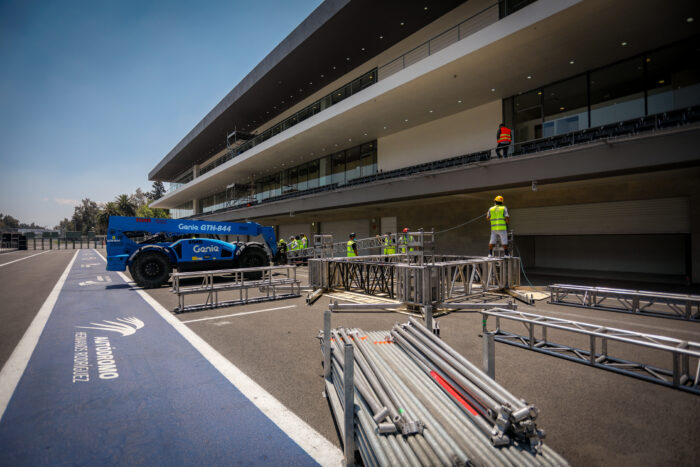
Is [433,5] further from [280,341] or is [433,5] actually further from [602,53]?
[280,341]

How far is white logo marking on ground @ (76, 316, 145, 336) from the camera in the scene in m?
6.43

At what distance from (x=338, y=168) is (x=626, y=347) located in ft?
78.3

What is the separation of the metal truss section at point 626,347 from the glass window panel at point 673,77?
36.3ft

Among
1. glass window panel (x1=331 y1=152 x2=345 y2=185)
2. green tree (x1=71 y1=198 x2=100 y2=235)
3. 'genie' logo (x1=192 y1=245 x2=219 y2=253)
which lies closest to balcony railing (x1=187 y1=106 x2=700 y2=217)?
glass window panel (x1=331 y1=152 x2=345 y2=185)

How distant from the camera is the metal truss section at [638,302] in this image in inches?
274

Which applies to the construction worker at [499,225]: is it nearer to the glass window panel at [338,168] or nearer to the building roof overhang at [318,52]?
the building roof overhang at [318,52]

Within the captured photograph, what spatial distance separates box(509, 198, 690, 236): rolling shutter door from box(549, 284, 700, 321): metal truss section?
21.0 feet

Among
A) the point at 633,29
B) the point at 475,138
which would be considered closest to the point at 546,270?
the point at 475,138

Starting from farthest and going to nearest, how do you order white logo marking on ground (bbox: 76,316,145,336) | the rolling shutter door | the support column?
1. the rolling shutter door
2. the support column
3. white logo marking on ground (bbox: 76,316,145,336)

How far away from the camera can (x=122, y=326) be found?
6.73 meters

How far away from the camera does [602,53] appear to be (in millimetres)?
12523

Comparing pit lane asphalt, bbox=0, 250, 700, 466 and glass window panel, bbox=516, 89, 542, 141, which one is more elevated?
glass window panel, bbox=516, 89, 542, 141

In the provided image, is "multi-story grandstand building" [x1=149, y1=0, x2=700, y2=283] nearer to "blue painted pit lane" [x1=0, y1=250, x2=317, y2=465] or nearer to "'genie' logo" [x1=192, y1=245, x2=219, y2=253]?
"'genie' logo" [x1=192, y1=245, x2=219, y2=253]

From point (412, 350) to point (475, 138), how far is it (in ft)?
55.9
